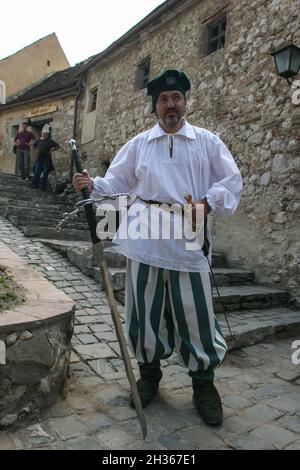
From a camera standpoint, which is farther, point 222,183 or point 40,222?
point 40,222

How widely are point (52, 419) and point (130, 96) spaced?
8.38 meters

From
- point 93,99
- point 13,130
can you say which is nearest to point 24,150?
point 93,99

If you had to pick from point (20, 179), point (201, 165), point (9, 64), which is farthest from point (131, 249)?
point (9, 64)

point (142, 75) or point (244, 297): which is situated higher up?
point (142, 75)

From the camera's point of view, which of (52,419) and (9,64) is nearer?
(52,419)

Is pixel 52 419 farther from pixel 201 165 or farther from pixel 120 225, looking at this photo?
pixel 201 165

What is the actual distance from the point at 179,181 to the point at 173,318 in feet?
2.55

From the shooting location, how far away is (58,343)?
2188mm

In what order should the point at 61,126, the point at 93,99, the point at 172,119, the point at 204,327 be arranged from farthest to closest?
the point at 61,126 → the point at 93,99 → the point at 172,119 → the point at 204,327

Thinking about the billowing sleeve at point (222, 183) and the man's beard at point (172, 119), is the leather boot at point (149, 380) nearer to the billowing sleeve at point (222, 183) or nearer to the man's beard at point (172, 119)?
the billowing sleeve at point (222, 183)

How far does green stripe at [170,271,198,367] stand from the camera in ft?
7.02

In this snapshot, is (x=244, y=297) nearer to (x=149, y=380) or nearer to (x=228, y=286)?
(x=228, y=286)

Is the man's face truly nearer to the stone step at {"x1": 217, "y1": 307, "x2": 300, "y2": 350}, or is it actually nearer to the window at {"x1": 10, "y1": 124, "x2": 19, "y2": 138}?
the stone step at {"x1": 217, "y1": 307, "x2": 300, "y2": 350}

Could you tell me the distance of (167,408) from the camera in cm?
221
